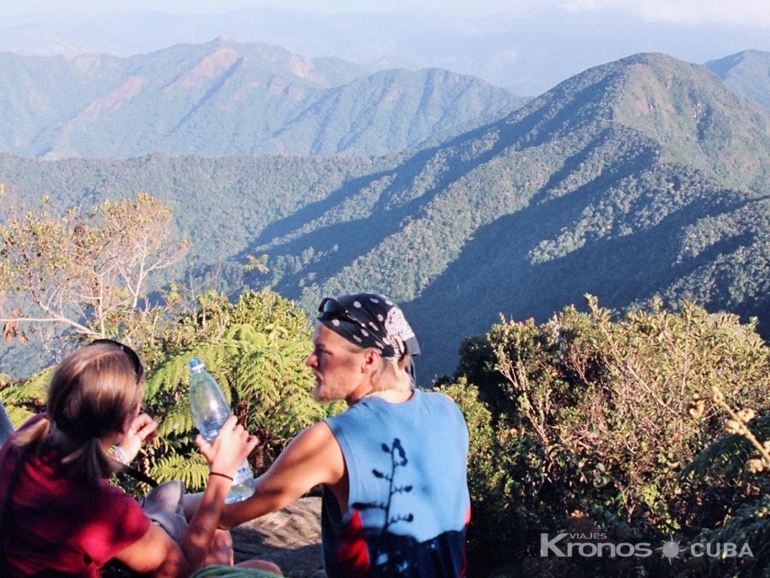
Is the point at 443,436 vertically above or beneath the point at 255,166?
above

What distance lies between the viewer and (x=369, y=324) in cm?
203

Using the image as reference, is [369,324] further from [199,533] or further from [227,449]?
[199,533]

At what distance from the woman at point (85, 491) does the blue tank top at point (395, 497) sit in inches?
13.8

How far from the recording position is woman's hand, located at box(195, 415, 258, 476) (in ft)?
6.53

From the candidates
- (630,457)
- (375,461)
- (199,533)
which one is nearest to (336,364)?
(375,461)

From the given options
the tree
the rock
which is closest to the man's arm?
the rock

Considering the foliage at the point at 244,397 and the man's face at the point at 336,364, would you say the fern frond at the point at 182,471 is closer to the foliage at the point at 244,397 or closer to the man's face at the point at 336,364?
the foliage at the point at 244,397

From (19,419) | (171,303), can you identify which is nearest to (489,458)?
(19,419)

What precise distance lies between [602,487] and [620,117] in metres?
126

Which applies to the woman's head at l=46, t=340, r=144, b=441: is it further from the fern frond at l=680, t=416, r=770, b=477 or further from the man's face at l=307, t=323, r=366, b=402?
the fern frond at l=680, t=416, r=770, b=477

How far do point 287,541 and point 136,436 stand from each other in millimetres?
1802

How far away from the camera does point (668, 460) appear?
192 inches

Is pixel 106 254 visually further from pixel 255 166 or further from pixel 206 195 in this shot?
pixel 255 166

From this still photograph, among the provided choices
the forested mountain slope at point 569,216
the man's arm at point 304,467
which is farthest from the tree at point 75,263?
the forested mountain slope at point 569,216
